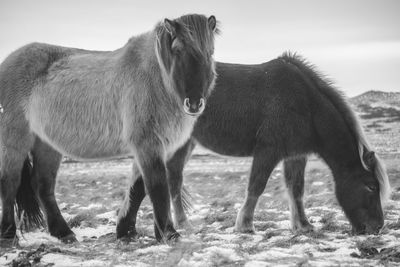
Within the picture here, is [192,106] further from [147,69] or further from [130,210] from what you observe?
[130,210]

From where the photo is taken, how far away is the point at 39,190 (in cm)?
611

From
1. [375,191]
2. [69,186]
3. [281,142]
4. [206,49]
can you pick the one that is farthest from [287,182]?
[69,186]

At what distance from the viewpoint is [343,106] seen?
675 cm

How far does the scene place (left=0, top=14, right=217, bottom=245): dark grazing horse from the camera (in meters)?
4.83

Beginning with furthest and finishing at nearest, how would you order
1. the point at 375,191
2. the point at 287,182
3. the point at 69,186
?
the point at 69,186 → the point at 287,182 → the point at 375,191

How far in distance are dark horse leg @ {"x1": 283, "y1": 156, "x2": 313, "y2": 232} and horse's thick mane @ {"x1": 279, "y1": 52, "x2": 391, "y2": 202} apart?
922 millimetres

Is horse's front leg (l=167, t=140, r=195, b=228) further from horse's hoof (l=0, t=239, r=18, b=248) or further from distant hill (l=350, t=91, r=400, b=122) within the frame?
distant hill (l=350, t=91, r=400, b=122)

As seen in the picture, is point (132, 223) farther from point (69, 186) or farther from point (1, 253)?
point (69, 186)

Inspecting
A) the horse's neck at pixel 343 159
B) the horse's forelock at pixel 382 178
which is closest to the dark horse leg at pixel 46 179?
the horse's neck at pixel 343 159

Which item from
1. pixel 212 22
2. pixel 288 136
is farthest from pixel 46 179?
pixel 288 136

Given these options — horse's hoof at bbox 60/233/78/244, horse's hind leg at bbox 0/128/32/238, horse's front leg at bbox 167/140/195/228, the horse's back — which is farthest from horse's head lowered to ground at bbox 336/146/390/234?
horse's hind leg at bbox 0/128/32/238

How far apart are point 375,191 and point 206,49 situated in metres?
3.14

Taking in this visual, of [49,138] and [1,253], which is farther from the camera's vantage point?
[49,138]

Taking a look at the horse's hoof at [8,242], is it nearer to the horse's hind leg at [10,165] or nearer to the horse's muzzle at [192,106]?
the horse's hind leg at [10,165]
